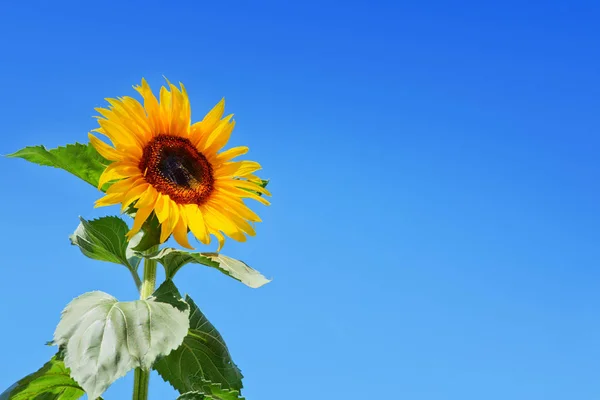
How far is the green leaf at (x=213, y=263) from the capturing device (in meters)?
3.56

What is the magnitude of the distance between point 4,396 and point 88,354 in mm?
814

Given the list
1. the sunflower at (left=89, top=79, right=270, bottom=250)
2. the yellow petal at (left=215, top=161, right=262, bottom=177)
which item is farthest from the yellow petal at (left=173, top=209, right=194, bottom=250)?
the yellow petal at (left=215, top=161, right=262, bottom=177)

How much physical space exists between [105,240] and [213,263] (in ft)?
2.08

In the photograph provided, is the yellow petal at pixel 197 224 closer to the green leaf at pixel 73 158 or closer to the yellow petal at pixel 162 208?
the yellow petal at pixel 162 208

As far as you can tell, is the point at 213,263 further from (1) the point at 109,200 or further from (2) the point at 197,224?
(1) the point at 109,200

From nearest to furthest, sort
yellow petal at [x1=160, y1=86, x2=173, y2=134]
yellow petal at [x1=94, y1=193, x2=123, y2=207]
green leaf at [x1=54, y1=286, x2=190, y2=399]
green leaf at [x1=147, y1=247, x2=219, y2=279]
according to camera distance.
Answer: green leaf at [x1=54, y1=286, x2=190, y2=399] < yellow petal at [x1=94, y1=193, x2=123, y2=207] < green leaf at [x1=147, y1=247, x2=219, y2=279] < yellow petal at [x1=160, y1=86, x2=173, y2=134]

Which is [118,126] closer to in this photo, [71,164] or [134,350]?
[71,164]

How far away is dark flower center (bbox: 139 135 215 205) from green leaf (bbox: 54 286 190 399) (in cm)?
53

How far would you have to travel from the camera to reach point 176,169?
376 centimetres

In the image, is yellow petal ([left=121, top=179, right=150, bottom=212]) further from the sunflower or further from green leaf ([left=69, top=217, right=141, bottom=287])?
green leaf ([left=69, top=217, right=141, bottom=287])

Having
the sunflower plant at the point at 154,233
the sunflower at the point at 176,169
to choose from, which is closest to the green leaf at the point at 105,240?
the sunflower plant at the point at 154,233

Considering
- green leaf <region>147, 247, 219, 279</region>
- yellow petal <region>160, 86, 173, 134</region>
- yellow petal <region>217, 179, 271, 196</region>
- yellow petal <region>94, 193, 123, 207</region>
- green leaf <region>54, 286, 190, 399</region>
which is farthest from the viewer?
yellow petal <region>217, 179, 271, 196</region>

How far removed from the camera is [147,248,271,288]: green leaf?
→ 3559 millimetres

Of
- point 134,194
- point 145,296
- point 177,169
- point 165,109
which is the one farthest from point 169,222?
point 165,109
